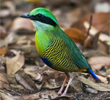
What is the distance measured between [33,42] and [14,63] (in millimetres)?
1230

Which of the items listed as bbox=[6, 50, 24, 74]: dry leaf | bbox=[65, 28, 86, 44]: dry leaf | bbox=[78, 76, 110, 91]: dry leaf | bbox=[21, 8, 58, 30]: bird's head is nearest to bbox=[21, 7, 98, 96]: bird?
bbox=[21, 8, 58, 30]: bird's head

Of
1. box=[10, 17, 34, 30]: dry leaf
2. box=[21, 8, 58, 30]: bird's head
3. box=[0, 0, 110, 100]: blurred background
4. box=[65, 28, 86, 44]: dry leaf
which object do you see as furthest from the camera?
box=[10, 17, 34, 30]: dry leaf

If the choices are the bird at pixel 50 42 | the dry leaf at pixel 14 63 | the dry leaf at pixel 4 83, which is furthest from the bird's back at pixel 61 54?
the dry leaf at pixel 14 63

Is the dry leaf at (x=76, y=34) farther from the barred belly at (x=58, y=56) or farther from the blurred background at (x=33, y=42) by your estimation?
the barred belly at (x=58, y=56)

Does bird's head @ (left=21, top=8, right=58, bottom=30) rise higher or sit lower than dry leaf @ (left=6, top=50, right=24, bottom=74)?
higher

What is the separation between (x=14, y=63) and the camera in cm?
555

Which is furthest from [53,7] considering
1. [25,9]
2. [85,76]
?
[85,76]

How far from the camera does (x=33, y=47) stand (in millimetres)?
6352

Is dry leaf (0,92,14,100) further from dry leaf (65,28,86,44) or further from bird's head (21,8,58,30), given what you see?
dry leaf (65,28,86,44)

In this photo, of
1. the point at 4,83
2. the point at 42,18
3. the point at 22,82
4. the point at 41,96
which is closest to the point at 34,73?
the point at 22,82

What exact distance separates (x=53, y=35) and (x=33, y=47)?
1.91 meters

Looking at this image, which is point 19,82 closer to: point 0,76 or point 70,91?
point 0,76

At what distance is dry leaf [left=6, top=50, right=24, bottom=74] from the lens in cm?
537

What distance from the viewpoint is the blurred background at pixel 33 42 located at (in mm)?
5179
